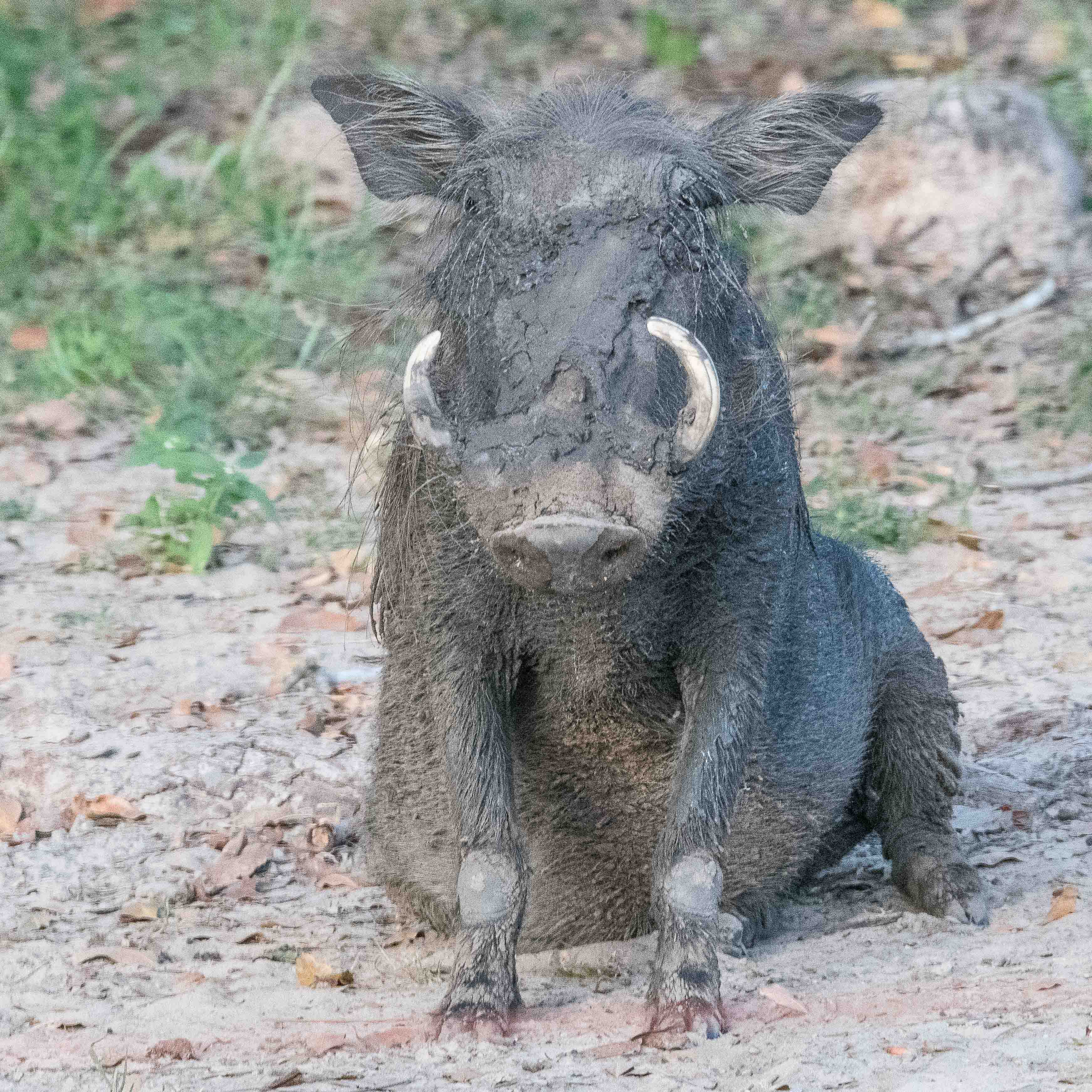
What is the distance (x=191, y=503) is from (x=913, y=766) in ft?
9.58

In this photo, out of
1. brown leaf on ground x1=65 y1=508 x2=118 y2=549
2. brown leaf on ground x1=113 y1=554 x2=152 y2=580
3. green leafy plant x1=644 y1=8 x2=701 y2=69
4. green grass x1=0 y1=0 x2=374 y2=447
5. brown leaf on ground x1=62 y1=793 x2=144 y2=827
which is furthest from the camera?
green leafy plant x1=644 y1=8 x2=701 y2=69

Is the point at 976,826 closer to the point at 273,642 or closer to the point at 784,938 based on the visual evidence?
the point at 784,938

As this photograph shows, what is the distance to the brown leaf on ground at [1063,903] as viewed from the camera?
3699 millimetres

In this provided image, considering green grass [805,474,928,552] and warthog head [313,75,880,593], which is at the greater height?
warthog head [313,75,880,593]

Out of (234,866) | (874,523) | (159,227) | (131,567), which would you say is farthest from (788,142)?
(159,227)

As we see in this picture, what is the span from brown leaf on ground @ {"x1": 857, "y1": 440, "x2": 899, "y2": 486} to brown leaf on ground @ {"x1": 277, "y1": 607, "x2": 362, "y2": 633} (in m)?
2.16

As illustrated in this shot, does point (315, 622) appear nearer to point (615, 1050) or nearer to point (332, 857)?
point (332, 857)

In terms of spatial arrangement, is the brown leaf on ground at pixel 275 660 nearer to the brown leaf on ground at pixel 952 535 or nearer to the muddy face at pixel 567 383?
the muddy face at pixel 567 383

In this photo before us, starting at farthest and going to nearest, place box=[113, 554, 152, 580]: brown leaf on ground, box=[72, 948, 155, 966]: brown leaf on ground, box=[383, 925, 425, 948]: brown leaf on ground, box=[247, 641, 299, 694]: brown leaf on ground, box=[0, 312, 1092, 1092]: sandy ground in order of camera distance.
Answer: box=[113, 554, 152, 580]: brown leaf on ground < box=[247, 641, 299, 694]: brown leaf on ground < box=[383, 925, 425, 948]: brown leaf on ground < box=[72, 948, 155, 966]: brown leaf on ground < box=[0, 312, 1092, 1092]: sandy ground

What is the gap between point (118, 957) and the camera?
3.72 metres

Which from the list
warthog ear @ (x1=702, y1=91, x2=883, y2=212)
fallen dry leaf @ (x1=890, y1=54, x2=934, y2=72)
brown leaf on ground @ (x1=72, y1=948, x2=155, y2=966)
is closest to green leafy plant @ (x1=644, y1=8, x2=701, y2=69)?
fallen dry leaf @ (x1=890, y1=54, x2=934, y2=72)

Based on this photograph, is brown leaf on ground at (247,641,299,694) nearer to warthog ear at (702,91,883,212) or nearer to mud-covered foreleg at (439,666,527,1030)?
mud-covered foreleg at (439,666,527,1030)

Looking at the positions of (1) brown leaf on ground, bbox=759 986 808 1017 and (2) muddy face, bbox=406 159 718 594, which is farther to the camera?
(1) brown leaf on ground, bbox=759 986 808 1017

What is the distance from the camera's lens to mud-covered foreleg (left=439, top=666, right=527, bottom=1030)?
318 centimetres
